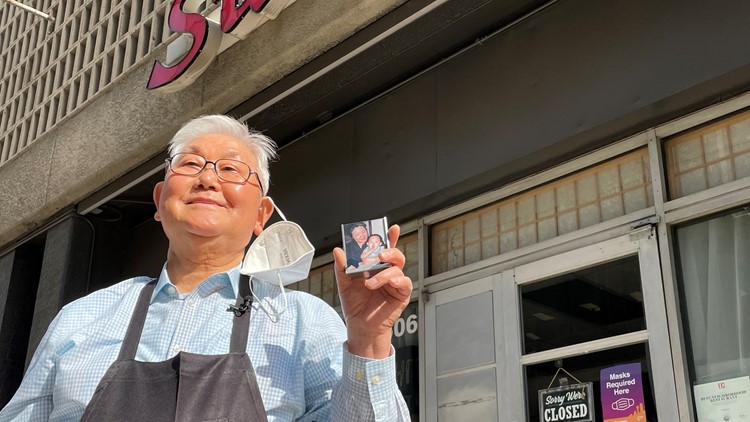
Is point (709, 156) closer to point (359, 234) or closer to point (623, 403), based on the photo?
point (623, 403)

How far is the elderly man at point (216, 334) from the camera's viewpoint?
1.74 metres

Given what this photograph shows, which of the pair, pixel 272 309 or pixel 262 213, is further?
pixel 262 213

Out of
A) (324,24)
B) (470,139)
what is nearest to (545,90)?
(470,139)

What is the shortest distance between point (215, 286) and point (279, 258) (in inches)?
7.6

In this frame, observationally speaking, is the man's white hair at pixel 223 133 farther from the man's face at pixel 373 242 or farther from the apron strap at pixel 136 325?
the man's face at pixel 373 242

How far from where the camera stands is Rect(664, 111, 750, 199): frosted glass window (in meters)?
3.88

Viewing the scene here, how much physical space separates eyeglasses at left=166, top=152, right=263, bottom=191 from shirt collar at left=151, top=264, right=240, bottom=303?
0.25 metres

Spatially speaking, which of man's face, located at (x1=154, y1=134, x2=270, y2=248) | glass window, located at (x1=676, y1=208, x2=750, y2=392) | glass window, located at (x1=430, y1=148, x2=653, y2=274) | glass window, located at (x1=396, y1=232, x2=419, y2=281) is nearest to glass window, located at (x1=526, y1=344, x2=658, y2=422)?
glass window, located at (x1=676, y1=208, x2=750, y2=392)

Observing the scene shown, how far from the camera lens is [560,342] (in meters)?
4.36

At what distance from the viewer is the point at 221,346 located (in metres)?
1.94

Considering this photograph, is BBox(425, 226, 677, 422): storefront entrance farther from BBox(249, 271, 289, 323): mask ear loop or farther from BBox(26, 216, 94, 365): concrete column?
BBox(26, 216, 94, 365): concrete column

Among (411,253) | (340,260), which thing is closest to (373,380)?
(340,260)

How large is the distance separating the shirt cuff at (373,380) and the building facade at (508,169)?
249 centimetres

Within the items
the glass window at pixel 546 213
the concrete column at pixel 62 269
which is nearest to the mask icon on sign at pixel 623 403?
the glass window at pixel 546 213
